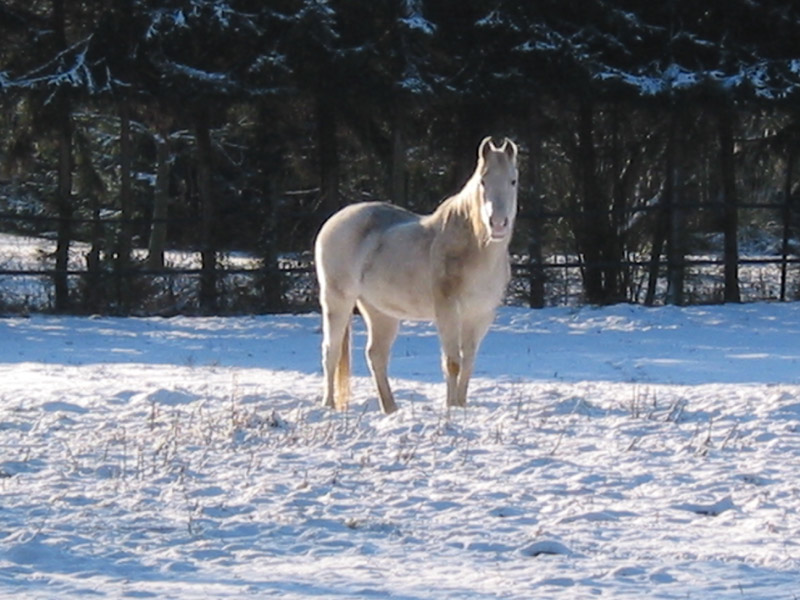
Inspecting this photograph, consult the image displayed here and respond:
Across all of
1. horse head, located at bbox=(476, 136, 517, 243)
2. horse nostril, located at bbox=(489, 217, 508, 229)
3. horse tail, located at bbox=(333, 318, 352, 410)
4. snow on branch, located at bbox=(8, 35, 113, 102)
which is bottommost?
horse tail, located at bbox=(333, 318, 352, 410)

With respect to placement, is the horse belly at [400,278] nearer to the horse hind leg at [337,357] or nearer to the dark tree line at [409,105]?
the horse hind leg at [337,357]

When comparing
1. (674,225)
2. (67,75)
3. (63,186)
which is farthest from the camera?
(674,225)

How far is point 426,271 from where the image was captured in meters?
10.6

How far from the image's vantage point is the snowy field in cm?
568

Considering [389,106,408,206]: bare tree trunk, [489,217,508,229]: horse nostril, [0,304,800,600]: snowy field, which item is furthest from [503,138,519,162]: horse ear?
[389,106,408,206]: bare tree trunk

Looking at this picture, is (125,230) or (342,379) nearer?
(342,379)

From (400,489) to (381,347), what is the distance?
4000 millimetres

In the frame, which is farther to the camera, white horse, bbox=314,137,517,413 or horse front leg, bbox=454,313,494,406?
horse front leg, bbox=454,313,494,406

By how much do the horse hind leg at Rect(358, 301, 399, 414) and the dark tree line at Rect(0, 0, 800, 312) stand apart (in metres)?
10.8

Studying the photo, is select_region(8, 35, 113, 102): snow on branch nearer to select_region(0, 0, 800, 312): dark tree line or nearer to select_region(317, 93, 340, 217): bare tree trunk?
select_region(0, 0, 800, 312): dark tree line

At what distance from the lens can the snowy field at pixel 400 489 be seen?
18.6 ft

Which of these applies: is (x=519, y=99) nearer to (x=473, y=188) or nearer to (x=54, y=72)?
(x=54, y=72)

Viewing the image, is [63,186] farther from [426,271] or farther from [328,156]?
[426,271]

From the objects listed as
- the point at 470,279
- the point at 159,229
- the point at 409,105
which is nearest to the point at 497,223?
the point at 470,279
